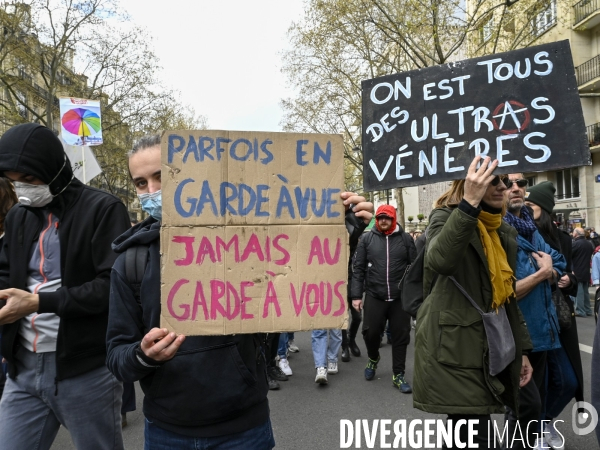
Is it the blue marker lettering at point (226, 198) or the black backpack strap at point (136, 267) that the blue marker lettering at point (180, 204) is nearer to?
the blue marker lettering at point (226, 198)

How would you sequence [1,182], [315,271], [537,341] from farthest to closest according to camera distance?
1. [537,341]
2. [1,182]
3. [315,271]

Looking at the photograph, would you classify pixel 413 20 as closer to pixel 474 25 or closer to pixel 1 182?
pixel 474 25

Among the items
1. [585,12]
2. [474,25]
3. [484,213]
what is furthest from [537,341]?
[585,12]

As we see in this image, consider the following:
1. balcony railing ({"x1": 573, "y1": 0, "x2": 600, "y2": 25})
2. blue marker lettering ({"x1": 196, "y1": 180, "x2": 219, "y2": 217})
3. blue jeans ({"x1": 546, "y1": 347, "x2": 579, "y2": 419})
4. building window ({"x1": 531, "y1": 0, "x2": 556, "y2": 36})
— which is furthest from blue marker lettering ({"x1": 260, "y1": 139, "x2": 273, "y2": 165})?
balcony railing ({"x1": 573, "y1": 0, "x2": 600, "y2": 25})

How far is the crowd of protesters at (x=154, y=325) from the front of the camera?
1785mm

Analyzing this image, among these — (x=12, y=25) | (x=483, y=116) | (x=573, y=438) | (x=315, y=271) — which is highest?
(x=12, y=25)

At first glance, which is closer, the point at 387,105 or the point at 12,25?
the point at 387,105

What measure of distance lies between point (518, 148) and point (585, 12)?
27658 mm

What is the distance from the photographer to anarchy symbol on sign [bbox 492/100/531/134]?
7.72ft

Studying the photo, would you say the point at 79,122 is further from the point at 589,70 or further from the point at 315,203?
the point at 589,70

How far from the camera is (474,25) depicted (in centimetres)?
1612

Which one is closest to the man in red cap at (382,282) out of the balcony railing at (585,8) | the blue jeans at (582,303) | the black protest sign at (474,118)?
the black protest sign at (474,118)

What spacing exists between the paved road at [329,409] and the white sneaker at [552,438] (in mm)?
99

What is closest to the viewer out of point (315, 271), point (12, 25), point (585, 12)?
point (315, 271)
